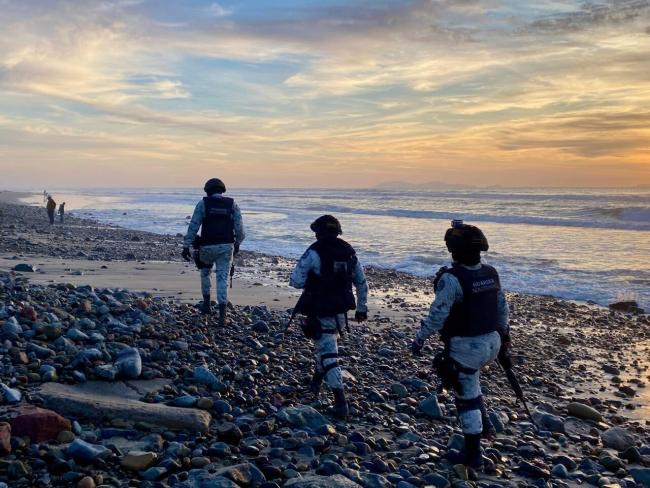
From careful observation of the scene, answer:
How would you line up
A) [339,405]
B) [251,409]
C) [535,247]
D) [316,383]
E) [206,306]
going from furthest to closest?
[535,247]
[206,306]
[316,383]
[339,405]
[251,409]

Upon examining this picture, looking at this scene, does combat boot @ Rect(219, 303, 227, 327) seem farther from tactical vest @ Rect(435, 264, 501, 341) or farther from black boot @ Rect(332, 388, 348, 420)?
tactical vest @ Rect(435, 264, 501, 341)

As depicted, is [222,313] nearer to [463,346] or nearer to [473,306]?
[463,346]

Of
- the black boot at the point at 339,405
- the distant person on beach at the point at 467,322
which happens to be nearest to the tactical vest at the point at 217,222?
the black boot at the point at 339,405

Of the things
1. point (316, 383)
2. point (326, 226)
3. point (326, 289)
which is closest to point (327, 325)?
point (326, 289)

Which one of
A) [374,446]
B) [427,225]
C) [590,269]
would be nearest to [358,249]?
[590,269]

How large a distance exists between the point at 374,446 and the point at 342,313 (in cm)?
161

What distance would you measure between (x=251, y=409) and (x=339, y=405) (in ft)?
3.24

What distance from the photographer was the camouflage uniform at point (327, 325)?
6.74 m

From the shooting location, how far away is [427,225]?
150 feet

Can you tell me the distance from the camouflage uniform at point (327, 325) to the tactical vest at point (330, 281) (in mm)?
68

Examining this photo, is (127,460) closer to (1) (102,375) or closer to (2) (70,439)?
(2) (70,439)

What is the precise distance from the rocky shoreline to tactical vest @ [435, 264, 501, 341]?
1.29m

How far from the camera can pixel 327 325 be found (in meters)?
6.89

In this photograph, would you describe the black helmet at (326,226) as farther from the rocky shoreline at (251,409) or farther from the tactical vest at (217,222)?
the tactical vest at (217,222)
